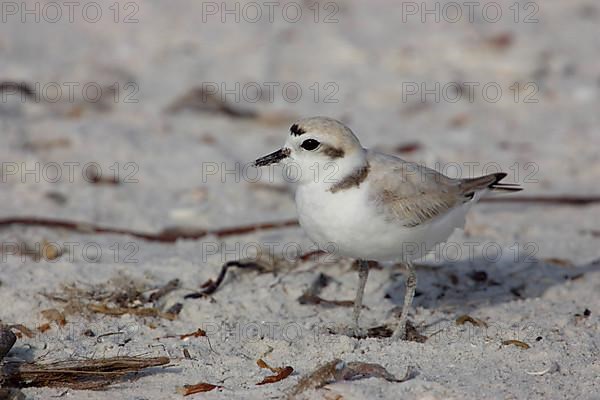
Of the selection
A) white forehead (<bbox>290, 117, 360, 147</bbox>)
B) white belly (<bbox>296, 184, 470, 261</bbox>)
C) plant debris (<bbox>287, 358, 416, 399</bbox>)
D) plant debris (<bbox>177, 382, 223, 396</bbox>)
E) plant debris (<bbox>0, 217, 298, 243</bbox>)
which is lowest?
plant debris (<bbox>177, 382, 223, 396</bbox>)

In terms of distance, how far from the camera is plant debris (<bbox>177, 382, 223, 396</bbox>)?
3561 millimetres

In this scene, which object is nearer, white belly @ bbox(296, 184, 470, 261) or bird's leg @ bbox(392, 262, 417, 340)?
white belly @ bbox(296, 184, 470, 261)

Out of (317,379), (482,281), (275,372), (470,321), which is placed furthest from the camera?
(482,281)

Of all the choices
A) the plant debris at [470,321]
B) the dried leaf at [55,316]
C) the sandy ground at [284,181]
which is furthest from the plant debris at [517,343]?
the dried leaf at [55,316]

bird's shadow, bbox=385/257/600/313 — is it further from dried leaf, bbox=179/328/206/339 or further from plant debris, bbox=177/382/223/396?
plant debris, bbox=177/382/223/396

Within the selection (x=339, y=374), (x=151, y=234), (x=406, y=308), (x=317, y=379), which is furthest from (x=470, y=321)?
(x=151, y=234)

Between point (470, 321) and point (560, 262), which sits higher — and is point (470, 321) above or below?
below

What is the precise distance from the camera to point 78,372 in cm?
364

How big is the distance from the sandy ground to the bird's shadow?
0.02m

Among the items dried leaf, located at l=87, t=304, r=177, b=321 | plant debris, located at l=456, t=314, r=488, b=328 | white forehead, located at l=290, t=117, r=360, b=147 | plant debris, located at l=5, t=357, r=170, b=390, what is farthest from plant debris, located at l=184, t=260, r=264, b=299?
plant debris, located at l=456, t=314, r=488, b=328

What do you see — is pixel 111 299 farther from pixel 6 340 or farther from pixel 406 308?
pixel 406 308

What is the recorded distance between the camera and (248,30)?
29.1 ft

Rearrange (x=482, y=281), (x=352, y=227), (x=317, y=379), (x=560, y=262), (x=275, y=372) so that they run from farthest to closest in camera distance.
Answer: (x=560, y=262), (x=482, y=281), (x=352, y=227), (x=275, y=372), (x=317, y=379)

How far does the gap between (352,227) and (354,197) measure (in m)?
0.13
